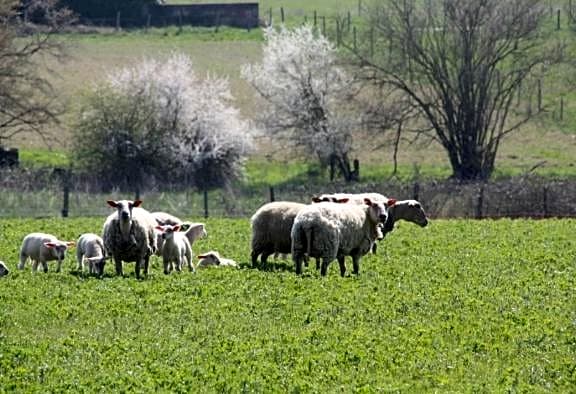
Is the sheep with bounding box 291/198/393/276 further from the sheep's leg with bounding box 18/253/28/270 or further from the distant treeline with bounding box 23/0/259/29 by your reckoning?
the distant treeline with bounding box 23/0/259/29

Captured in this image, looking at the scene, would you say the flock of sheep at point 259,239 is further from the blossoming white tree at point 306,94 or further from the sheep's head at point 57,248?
the blossoming white tree at point 306,94

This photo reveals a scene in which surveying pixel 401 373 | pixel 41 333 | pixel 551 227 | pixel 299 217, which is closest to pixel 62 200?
pixel 551 227

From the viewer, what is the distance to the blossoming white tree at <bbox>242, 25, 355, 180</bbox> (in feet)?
208

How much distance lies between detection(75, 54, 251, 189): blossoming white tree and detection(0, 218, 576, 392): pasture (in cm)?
3423

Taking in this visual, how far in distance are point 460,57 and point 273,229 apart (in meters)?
36.1

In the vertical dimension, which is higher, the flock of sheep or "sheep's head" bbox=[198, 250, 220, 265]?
the flock of sheep

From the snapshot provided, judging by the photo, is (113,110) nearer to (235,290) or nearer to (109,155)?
(109,155)

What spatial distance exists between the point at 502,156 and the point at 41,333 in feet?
166

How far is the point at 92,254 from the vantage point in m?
23.8

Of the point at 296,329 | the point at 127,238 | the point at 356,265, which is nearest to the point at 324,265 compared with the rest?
the point at 356,265

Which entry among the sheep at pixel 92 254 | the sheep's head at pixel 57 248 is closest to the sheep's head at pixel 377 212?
the sheep at pixel 92 254

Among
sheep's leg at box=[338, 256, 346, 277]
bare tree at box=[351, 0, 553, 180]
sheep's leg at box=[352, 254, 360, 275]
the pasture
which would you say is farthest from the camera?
bare tree at box=[351, 0, 553, 180]

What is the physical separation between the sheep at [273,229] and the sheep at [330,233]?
3.61 feet

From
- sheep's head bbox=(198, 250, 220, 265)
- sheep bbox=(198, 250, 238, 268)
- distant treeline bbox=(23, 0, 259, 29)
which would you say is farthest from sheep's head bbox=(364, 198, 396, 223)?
distant treeline bbox=(23, 0, 259, 29)
